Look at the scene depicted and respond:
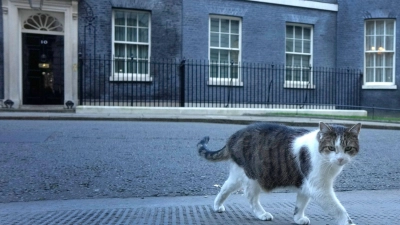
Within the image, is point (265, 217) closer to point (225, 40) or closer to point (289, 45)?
point (225, 40)

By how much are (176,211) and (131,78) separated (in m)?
12.7

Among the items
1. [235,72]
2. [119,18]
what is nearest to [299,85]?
[235,72]

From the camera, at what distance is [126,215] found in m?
4.38

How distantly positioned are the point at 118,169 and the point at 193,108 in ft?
31.7

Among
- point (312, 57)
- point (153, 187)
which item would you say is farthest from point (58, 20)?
point (153, 187)

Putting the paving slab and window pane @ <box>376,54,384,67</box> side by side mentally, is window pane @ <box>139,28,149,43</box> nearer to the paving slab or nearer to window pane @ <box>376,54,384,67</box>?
window pane @ <box>376,54,384,67</box>

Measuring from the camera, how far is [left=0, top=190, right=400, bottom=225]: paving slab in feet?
13.7

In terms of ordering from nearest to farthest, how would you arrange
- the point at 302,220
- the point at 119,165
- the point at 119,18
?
the point at 302,220 < the point at 119,165 < the point at 119,18

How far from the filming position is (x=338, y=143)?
3521mm

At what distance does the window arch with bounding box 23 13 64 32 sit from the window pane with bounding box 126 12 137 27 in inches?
96.3

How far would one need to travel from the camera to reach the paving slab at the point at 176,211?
417cm

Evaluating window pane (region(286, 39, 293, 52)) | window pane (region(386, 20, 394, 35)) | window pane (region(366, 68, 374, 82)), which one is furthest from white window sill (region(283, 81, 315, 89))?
window pane (region(386, 20, 394, 35))

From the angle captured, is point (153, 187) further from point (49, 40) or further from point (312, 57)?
point (312, 57)

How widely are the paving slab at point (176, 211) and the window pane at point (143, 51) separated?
41.1ft
